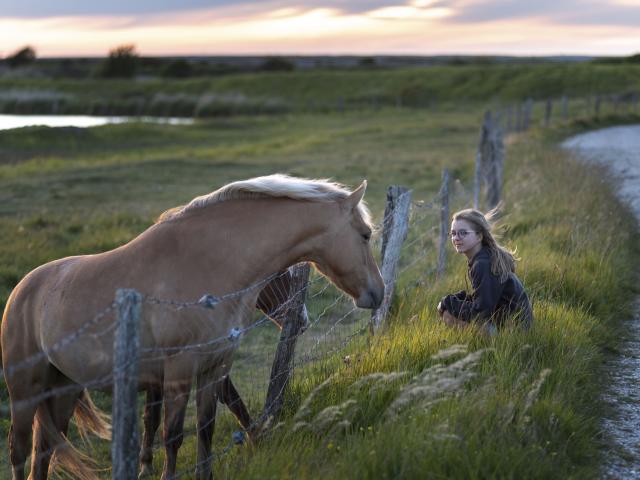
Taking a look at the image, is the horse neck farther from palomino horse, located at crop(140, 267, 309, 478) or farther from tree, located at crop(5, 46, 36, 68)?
tree, located at crop(5, 46, 36, 68)

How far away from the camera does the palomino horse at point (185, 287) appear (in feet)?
12.7

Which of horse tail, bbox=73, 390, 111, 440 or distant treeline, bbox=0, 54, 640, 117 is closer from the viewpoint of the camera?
horse tail, bbox=73, 390, 111, 440

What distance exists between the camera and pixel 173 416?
3.92 m

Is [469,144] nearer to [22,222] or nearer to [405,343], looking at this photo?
[22,222]

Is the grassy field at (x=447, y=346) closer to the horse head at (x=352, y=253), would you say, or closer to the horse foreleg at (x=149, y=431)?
the horse foreleg at (x=149, y=431)

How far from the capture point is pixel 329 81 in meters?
68.9

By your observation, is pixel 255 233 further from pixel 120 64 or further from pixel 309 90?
pixel 120 64

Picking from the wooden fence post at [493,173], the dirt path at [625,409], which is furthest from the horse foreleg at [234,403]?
the wooden fence post at [493,173]

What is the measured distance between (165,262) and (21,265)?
21.1ft

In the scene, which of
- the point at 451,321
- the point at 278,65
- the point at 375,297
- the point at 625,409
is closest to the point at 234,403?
the point at 375,297

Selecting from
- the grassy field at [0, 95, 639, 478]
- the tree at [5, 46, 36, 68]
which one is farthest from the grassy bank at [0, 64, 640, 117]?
the grassy field at [0, 95, 639, 478]

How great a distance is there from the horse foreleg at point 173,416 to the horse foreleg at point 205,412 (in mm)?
118

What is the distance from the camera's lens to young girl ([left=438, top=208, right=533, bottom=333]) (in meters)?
5.05

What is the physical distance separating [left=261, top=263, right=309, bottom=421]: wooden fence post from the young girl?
1.15m
